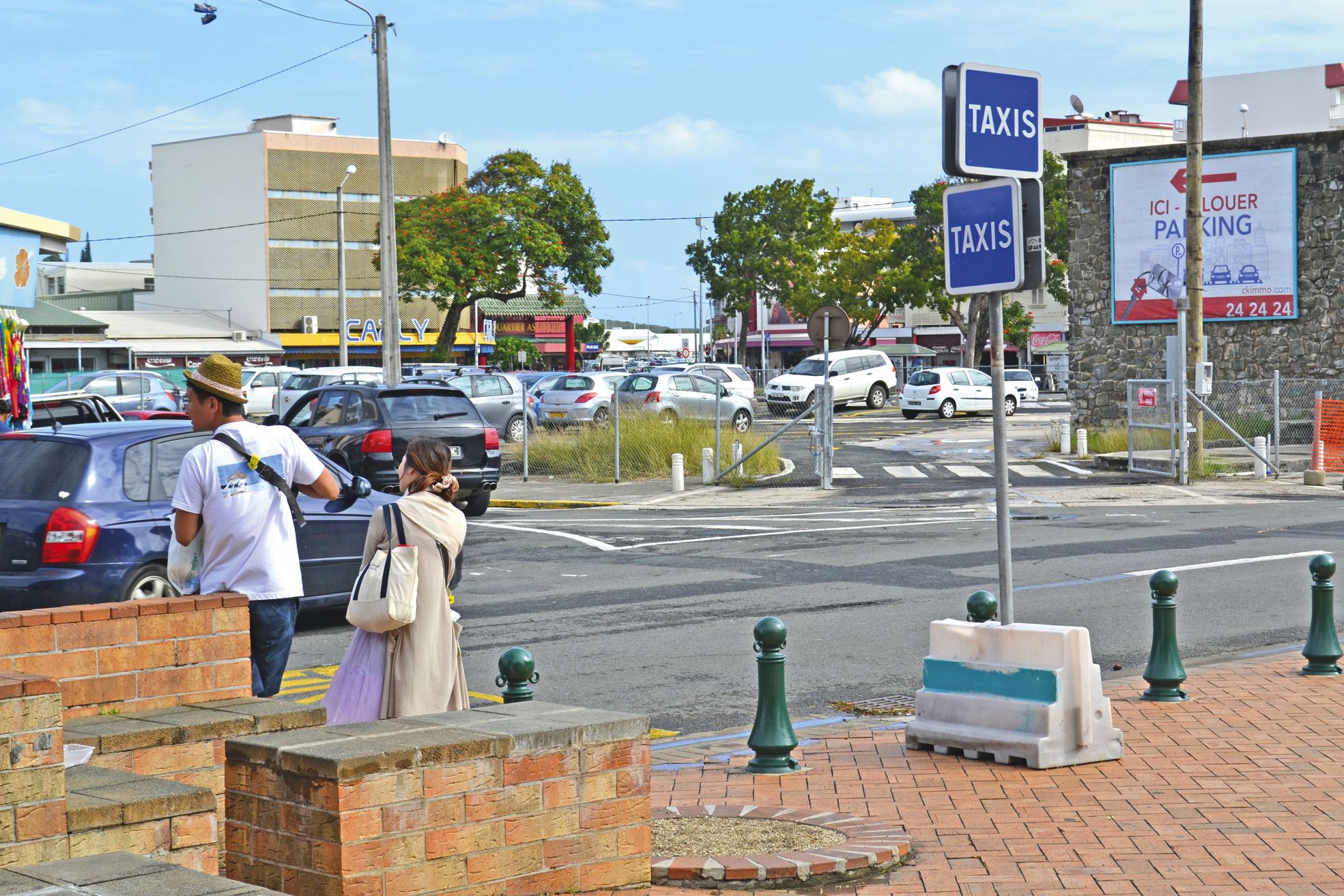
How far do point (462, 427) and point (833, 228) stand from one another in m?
60.6

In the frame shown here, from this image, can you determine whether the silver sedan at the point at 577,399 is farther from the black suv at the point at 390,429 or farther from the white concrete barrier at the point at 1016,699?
the white concrete barrier at the point at 1016,699

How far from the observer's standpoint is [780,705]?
709 centimetres

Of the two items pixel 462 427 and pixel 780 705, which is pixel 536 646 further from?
pixel 462 427

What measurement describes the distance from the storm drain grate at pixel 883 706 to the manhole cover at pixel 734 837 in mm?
2797

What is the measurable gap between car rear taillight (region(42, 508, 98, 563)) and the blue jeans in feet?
13.3

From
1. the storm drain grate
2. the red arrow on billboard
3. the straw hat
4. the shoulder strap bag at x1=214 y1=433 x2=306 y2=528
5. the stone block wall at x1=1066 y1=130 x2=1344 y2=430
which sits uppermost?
the red arrow on billboard

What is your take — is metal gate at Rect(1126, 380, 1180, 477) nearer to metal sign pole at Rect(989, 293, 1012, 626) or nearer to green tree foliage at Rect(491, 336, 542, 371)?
metal sign pole at Rect(989, 293, 1012, 626)

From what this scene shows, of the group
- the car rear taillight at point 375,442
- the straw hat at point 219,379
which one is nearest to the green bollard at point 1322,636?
the straw hat at point 219,379

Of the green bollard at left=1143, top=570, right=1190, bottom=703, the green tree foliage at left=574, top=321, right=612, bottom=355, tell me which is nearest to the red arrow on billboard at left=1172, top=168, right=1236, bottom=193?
the green bollard at left=1143, top=570, right=1190, bottom=703

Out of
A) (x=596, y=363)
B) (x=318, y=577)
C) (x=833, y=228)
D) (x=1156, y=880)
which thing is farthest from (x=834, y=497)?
(x=596, y=363)

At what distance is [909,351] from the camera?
297 ft

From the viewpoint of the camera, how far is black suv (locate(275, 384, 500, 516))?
61.7ft

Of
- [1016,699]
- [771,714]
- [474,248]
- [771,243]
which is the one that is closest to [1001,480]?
[1016,699]

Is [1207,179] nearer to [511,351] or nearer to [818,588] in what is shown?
[818,588]
